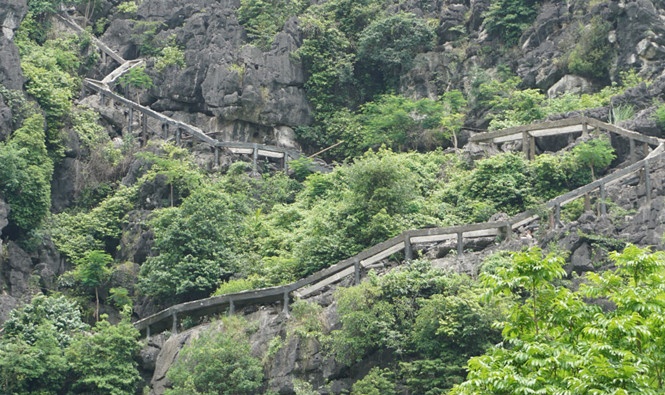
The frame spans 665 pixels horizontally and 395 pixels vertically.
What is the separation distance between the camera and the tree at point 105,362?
34156mm

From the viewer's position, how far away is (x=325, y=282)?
33719 millimetres

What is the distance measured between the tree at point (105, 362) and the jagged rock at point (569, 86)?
66.8 feet

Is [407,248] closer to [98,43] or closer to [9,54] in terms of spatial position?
[9,54]

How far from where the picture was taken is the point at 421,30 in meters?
53.7

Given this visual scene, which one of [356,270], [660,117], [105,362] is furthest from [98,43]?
[356,270]

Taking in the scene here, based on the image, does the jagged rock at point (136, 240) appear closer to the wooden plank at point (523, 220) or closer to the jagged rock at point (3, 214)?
the jagged rock at point (3, 214)

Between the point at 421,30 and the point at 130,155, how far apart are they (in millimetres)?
13459

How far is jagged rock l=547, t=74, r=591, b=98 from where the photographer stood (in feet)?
159

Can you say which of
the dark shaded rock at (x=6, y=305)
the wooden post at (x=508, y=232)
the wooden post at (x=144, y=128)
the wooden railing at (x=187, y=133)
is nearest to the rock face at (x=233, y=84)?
the wooden railing at (x=187, y=133)

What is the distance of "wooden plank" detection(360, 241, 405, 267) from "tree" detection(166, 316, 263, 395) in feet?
11.7

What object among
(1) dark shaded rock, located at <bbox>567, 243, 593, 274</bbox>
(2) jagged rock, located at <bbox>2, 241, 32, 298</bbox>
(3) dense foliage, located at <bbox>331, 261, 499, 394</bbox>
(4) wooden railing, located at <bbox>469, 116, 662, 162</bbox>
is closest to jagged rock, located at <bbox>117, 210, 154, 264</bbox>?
(2) jagged rock, located at <bbox>2, 241, 32, 298</bbox>

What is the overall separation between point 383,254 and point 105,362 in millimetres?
7732

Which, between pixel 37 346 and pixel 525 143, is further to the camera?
pixel 525 143

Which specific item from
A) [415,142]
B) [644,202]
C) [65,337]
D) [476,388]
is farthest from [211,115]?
[476,388]
